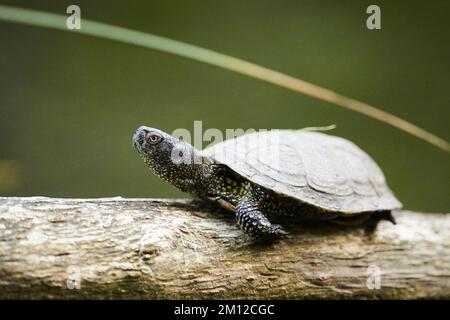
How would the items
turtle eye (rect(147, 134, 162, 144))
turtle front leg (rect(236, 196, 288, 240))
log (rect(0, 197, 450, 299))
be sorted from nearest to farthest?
1. log (rect(0, 197, 450, 299))
2. turtle front leg (rect(236, 196, 288, 240))
3. turtle eye (rect(147, 134, 162, 144))

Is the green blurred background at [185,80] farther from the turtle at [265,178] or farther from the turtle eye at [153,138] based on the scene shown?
the turtle eye at [153,138]

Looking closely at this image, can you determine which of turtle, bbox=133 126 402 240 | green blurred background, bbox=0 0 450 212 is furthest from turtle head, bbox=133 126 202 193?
green blurred background, bbox=0 0 450 212

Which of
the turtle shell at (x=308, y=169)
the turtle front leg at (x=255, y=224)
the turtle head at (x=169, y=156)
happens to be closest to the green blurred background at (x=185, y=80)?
the turtle shell at (x=308, y=169)

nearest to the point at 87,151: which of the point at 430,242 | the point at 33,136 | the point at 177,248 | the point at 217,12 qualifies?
the point at 33,136

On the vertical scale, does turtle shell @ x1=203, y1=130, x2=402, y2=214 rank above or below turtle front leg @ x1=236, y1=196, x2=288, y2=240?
above

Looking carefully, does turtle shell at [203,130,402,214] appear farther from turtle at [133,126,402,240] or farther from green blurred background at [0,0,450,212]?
green blurred background at [0,0,450,212]

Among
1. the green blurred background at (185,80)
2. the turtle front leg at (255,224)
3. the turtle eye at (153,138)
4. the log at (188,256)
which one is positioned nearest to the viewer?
the log at (188,256)
